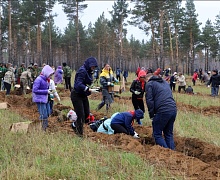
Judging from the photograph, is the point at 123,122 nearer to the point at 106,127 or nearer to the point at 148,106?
the point at 106,127

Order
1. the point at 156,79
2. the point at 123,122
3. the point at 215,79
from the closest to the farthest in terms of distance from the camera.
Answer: the point at 156,79 → the point at 123,122 → the point at 215,79

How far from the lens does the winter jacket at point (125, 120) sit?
6.66 m

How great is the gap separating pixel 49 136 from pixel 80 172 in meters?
2.07

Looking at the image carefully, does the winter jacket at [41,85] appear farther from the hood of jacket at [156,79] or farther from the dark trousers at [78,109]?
the hood of jacket at [156,79]

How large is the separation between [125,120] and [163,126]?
1.05m

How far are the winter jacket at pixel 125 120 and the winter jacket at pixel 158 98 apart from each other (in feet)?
2.56

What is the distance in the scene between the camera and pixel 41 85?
7.09m

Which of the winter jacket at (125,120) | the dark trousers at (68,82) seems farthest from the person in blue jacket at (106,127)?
the dark trousers at (68,82)

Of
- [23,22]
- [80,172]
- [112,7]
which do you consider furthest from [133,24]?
[80,172]

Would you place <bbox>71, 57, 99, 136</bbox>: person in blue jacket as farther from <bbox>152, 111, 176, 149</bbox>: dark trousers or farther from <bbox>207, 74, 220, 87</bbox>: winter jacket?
<bbox>207, 74, 220, 87</bbox>: winter jacket

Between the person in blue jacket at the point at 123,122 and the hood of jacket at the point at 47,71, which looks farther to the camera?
the hood of jacket at the point at 47,71

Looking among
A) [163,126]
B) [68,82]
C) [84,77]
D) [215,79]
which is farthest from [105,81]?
[215,79]

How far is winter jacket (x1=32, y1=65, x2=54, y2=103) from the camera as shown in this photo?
7020 millimetres

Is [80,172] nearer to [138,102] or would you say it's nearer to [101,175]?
[101,175]
